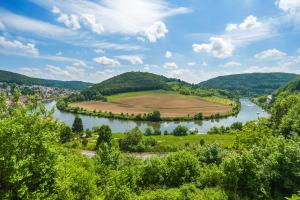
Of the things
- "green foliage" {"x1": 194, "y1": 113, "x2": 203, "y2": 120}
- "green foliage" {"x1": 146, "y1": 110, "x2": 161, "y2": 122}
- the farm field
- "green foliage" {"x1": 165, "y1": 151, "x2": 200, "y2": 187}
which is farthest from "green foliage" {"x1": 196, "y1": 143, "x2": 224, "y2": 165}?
the farm field

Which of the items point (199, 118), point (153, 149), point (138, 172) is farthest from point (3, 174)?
point (199, 118)

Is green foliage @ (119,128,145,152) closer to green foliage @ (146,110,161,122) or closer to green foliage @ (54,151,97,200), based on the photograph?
green foliage @ (54,151,97,200)

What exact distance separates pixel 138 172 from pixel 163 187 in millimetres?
2336

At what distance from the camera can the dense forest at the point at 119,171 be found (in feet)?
39.8

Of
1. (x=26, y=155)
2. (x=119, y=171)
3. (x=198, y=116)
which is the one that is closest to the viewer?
(x=26, y=155)

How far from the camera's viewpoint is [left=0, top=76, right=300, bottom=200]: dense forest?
1213cm

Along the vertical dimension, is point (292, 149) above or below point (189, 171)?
above

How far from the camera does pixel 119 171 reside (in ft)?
70.1

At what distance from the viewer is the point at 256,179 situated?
20.0 metres

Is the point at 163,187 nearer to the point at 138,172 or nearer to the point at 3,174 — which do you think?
the point at 138,172

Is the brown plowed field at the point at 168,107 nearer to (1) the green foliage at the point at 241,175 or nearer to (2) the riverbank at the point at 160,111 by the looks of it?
(2) the riverbank at the point at 160,111

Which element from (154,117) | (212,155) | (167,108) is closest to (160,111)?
(167,108)

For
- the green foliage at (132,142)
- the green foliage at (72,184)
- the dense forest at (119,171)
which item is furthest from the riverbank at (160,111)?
the green foliage at (72,184)

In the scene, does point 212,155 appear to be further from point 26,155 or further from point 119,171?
point 26,155
